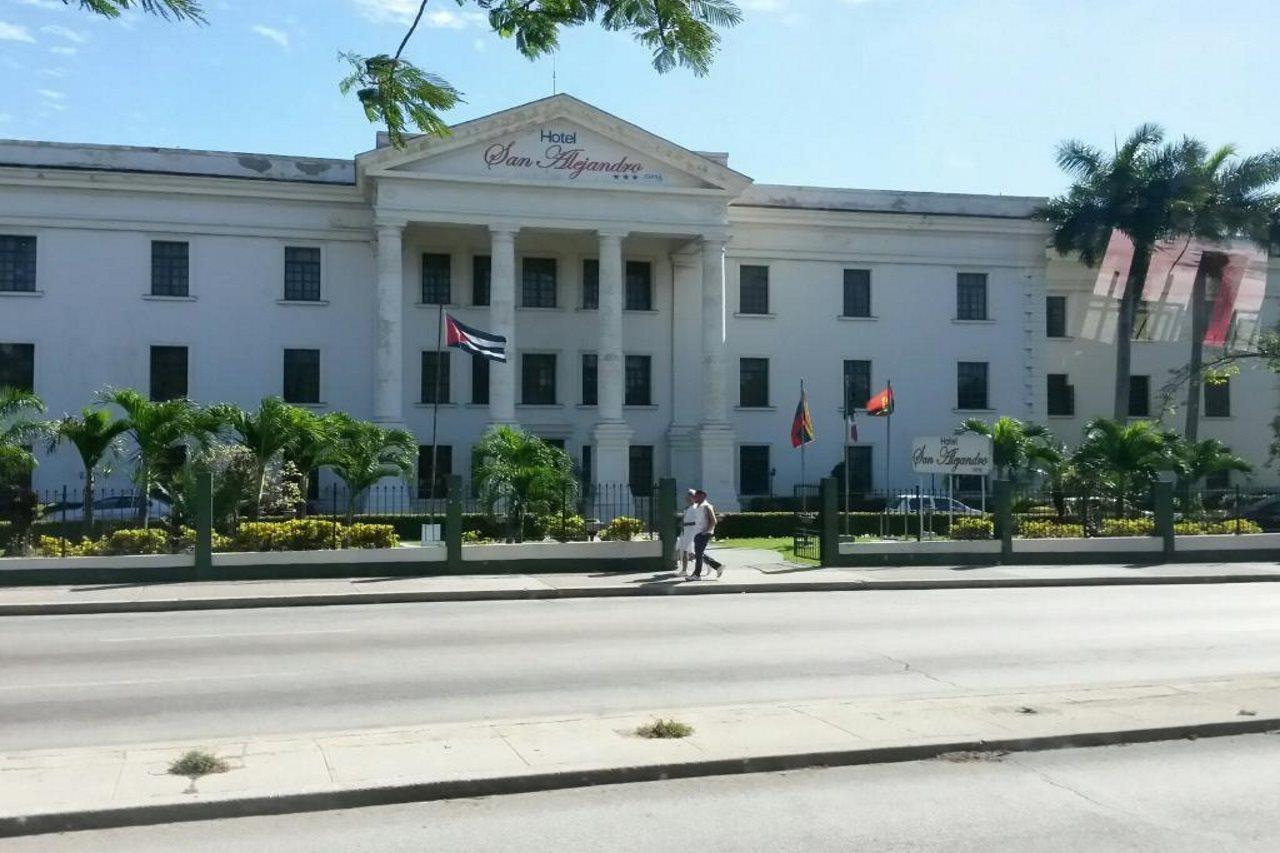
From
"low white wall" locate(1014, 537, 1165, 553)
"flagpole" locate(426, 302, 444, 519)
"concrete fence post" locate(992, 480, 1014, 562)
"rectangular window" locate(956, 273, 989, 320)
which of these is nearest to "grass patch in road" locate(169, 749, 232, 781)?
"flagpole" locate(426, 302, 444, 519)

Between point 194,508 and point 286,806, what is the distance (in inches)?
709

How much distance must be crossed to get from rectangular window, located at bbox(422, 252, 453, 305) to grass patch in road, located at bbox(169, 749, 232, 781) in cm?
3677

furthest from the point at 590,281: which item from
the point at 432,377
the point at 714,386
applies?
the point at 432,377

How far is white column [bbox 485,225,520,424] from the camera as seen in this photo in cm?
4084

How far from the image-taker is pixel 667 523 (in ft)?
82.2

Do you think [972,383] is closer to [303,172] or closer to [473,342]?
[473,342]

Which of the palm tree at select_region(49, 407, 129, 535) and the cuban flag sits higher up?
the cuban flag

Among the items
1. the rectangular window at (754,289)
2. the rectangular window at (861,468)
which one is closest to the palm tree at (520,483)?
the rectangular window at (754,289)

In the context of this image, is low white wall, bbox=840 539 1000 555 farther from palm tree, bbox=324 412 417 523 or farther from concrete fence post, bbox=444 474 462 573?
palm tree, bbox=324 412 417 523

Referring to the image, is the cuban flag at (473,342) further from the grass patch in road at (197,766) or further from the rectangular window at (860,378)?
the grass patch in road at (197,766)

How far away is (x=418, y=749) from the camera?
27.3 feet

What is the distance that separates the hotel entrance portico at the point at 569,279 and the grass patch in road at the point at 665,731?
104 feet

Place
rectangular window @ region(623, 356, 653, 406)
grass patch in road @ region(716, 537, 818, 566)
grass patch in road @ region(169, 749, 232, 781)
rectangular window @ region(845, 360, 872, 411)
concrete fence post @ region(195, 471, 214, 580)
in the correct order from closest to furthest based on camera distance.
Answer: grass patch in road @ region(169, 749, 232, 781) → concrete fence post @ region(195, 471, 214, 580) → grass patch in road @ region(716, 537, 818, 566) → rectangular window @ region(623, 356, 653, 406) → rectangular window @ region(845, 360, 872, 411)

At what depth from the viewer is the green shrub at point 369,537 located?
24.1m
